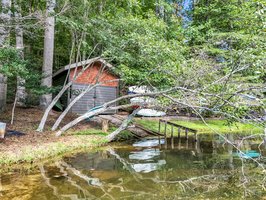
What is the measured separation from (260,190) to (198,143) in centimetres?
597

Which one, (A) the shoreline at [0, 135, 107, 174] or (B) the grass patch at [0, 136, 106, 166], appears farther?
(B) the grass patch at [0, 136, 106, 166]

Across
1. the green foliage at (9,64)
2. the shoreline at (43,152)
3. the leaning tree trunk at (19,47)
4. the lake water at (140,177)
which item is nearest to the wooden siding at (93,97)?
the leaning tree trunk at (19,47)

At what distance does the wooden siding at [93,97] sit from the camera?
1600 centimetres

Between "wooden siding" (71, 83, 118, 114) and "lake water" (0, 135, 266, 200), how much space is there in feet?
24.4

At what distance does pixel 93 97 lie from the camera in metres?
16.6

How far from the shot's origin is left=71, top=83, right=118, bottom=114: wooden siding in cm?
1600

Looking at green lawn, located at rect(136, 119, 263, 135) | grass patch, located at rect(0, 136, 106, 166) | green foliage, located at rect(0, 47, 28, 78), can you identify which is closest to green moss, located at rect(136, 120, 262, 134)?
green lawn, located at rect(136, 119, 263, 135)

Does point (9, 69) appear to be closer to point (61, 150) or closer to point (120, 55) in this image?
point (61, 150)

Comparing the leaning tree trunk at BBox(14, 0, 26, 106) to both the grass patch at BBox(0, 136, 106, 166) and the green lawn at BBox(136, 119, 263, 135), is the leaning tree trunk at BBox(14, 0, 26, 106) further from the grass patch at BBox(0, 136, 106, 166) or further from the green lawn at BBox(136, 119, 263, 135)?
the green lawn at BBox(136, 119, 263, 135)

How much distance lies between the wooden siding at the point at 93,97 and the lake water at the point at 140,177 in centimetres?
742

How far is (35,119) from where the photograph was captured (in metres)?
11.5

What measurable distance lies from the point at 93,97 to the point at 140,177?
1097 centimetres

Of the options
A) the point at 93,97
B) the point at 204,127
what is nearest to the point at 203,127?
the point at 204,127

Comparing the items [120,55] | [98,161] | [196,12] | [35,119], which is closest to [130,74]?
[120,55]
